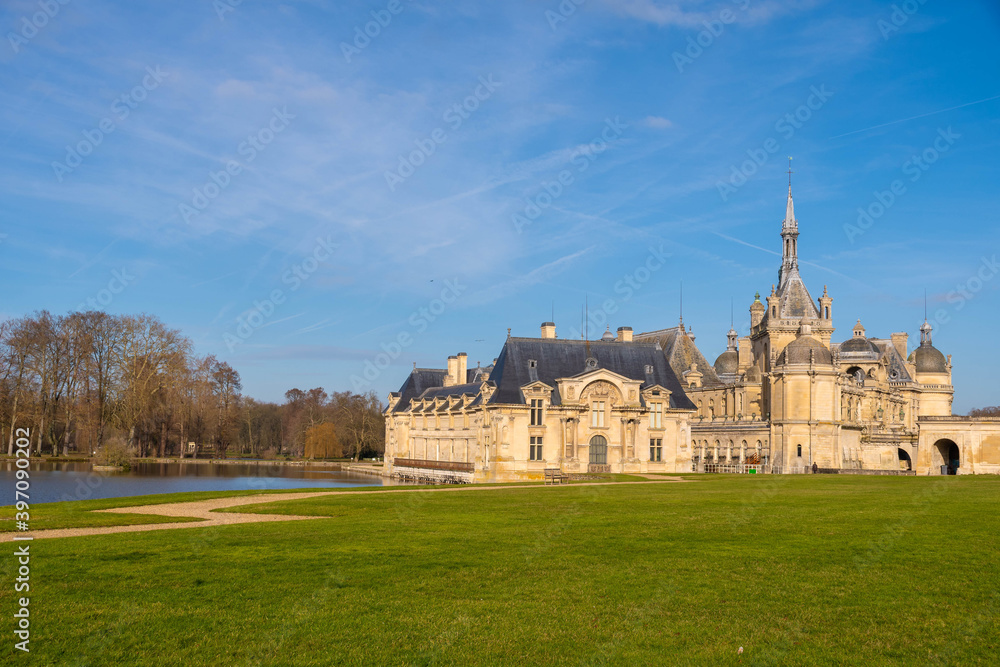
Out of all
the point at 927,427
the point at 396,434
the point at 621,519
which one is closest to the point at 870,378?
the point at 927,427

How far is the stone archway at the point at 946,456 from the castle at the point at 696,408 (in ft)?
0.70

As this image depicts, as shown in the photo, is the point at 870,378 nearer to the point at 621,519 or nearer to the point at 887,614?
the point at 621,519

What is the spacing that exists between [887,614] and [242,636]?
791cm

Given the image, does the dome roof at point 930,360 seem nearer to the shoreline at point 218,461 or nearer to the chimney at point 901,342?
the chimney at point 901,342

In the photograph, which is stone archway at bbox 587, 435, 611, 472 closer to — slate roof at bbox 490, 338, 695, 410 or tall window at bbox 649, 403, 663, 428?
slate roof at bbox 490, 338, 695, 410

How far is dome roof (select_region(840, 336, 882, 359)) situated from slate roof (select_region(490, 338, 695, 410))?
33.1 m

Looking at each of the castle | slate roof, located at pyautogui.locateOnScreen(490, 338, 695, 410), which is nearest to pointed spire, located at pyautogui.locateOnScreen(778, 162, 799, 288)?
the castle

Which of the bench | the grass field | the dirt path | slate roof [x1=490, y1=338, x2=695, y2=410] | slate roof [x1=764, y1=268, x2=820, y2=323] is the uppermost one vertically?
slate roof [x1=764, y1=268, x2=820, y2=323]

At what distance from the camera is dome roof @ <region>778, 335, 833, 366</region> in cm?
5897

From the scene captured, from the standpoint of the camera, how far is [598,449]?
161 ft

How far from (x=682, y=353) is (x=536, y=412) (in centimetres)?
3571

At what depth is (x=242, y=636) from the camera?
9328mm

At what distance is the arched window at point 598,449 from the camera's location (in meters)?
49.1

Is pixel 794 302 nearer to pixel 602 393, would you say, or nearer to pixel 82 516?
pixel 602 393
